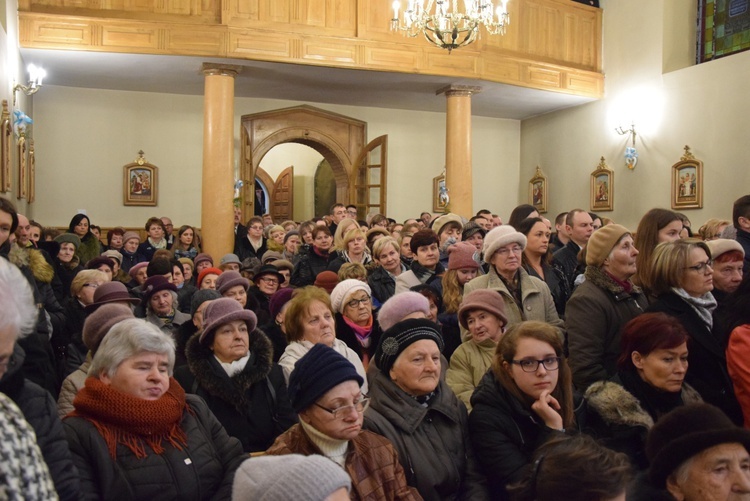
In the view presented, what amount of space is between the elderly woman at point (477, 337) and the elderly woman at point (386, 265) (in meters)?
1.91

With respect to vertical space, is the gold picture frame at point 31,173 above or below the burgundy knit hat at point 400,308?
above

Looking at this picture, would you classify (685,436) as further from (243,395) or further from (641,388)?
(243,395)

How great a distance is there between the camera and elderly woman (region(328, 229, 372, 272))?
659 centimetres

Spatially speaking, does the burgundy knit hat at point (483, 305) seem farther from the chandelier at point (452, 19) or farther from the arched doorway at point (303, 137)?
the arched doorway at point (303, 137)

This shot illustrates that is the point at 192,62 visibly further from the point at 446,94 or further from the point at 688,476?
the point at 688,476

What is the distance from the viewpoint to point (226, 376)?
3.45m

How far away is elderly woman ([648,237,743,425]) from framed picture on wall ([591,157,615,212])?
10212 millimetres

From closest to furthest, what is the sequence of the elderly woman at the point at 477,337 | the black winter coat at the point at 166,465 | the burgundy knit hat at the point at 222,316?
the black winter coat at the point at 166,465
the burgundy knit hat at the point at 222,316
the elderly woman at the point at 477,337

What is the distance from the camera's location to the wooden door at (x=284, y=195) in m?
19.5

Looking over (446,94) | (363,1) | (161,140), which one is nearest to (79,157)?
(161,140)

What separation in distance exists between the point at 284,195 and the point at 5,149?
36.8 feet

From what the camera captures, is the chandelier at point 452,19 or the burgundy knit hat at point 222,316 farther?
the chandelier at point 452,19

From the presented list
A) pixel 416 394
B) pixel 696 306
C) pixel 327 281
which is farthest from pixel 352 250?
pixel 416 394

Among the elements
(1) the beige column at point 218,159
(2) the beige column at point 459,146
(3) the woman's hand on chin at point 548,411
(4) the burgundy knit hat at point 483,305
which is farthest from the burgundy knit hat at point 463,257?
(2) the beige column at point 459,146
